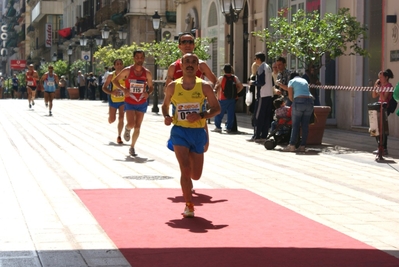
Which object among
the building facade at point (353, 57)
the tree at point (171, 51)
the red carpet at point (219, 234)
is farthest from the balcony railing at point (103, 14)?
the red carpet at point (219, 234)

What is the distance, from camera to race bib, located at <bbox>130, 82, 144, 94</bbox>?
1600 centimetres

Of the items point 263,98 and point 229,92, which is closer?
point 263,98

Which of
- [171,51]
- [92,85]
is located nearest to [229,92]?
[171,51]

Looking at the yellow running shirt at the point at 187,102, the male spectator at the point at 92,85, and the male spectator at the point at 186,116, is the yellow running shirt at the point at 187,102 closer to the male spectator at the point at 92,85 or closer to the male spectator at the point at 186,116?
the male spectator at the point at 186,116

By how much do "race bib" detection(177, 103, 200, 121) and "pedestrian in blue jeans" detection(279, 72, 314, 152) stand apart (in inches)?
303

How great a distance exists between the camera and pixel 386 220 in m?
9.18

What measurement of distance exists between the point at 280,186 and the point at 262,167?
2442 millimetres

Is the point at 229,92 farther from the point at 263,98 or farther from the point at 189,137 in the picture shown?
the point at 189,137

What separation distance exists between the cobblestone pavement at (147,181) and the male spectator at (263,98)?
531 mm

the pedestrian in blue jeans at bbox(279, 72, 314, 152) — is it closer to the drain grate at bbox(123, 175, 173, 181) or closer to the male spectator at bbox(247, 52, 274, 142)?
the male spectator at bbox(247, 52, 274, 142)

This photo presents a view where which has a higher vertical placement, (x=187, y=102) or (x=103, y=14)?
(x=103, y=14)

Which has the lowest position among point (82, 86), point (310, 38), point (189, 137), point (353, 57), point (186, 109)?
point (82, 86)

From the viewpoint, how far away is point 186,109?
920 centimetres

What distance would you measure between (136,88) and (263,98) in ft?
13.5
